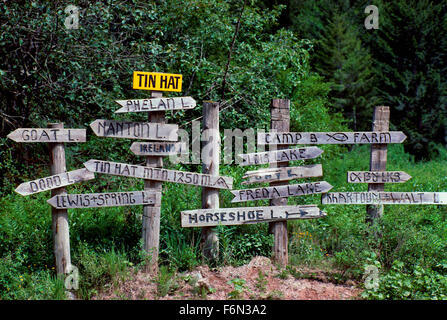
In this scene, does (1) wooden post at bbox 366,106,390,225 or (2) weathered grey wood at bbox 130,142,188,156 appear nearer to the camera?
(2) weathered grey wood at bbox 130,142,188,156

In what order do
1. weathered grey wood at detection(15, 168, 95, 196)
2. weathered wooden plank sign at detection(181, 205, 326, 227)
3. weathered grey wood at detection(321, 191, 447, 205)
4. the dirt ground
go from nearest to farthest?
the dirt ground → weathered grey wood at detection(15, 168, 95, 196) → weathered wooden plank sign at detection(181, 205, 326, 227) → weathered grey wood at detection(321, 191, 447, 205)

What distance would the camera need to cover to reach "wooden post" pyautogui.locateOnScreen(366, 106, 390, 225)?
6426 mm

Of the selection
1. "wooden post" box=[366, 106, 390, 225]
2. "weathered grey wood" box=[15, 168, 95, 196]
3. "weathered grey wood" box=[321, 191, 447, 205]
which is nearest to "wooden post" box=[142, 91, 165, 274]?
"weathered grey wood" box=[15, 168, 95, 196]

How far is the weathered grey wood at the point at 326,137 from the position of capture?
20.0 ft

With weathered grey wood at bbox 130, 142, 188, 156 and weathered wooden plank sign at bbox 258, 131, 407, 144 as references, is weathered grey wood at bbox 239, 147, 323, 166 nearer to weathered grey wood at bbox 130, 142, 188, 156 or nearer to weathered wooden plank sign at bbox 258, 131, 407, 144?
weathered wooden plank sign at bbox 258, 131, 407, 144

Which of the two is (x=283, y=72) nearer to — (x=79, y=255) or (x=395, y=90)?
(x=79, y=255)

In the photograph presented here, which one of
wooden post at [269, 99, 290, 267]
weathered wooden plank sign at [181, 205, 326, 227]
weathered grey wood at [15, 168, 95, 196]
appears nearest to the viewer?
weathered grey wood at [15, 168, 95, 196]

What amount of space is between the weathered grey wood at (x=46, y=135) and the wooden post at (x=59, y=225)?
0.32 feet

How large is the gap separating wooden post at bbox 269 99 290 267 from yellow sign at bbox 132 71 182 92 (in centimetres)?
142

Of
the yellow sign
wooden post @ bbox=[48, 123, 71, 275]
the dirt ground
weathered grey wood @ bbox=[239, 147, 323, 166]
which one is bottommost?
the dirt ground

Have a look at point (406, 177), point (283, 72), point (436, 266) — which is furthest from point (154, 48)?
point (436, 266)

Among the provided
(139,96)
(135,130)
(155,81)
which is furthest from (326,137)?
(139,96)

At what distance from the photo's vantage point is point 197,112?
1020 centimetres

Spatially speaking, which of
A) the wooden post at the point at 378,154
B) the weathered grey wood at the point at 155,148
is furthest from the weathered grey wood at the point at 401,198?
the weathered grey wood at the point at 155,148
